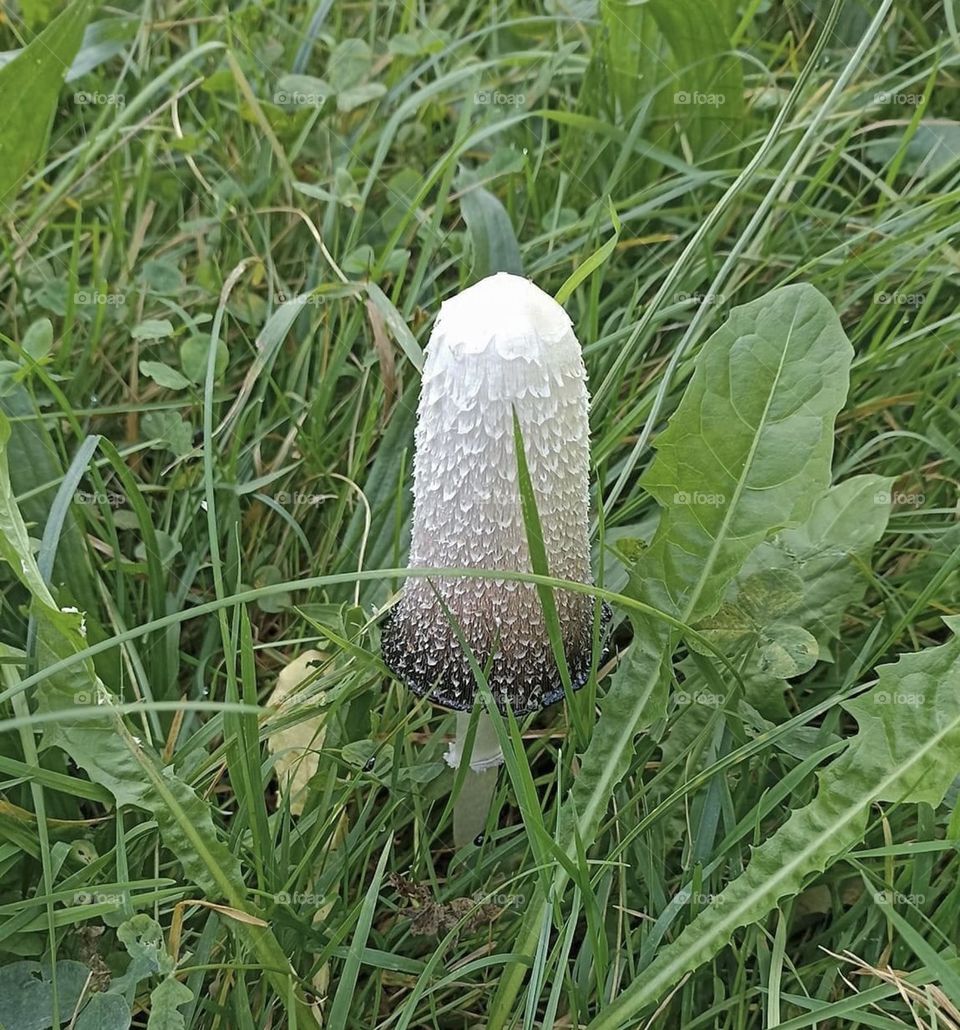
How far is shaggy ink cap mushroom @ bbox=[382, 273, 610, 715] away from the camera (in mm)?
1378

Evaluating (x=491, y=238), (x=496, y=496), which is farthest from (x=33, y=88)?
(x=496, y=496)

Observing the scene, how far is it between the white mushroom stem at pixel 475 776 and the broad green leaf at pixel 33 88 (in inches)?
57.5

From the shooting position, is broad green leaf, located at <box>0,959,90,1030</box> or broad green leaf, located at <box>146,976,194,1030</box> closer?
broad green leaf, located at <box>146,976,194,1030</box>

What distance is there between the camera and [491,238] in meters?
2.37

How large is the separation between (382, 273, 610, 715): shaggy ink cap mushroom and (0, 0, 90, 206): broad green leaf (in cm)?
131

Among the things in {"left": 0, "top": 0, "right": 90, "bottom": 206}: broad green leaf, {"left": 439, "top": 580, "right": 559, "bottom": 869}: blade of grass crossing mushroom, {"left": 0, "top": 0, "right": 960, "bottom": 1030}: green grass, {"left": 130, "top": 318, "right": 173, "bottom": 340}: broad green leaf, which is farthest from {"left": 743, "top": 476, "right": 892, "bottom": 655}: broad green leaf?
{"left": 0, "top": 0, "right": 90, "bottom": 206}: broad green leaf

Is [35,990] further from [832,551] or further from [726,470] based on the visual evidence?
[832,551]

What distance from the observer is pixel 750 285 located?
2480mm

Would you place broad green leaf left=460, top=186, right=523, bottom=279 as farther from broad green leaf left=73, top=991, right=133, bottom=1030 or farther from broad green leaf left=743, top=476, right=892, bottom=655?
broad green leaf left=73, top=991, right=133, bottom=1030

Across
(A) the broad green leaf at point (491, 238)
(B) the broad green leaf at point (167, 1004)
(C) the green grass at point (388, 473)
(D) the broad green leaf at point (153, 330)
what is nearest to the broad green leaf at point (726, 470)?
(C) the green grass at point (388, 473)

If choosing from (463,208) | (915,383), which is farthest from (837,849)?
(463,208)

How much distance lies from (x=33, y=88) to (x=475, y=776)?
1.59m

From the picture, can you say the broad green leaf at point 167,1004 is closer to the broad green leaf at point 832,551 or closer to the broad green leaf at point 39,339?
the broad green leaf at point 832,551

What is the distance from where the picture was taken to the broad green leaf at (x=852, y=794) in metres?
1.51
